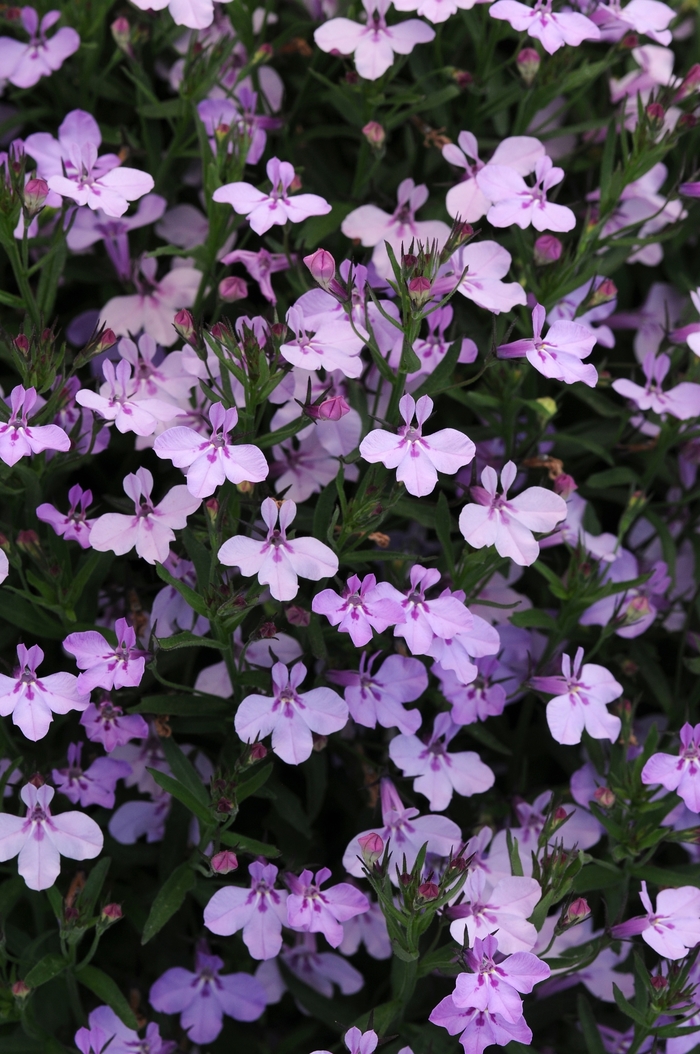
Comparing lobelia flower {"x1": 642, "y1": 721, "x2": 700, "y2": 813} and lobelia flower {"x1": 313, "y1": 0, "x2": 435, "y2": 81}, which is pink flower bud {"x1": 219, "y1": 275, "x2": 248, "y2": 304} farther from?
lobelia flower {"x1": 642, "y1": 721, "x2": 700, "y2": 813}

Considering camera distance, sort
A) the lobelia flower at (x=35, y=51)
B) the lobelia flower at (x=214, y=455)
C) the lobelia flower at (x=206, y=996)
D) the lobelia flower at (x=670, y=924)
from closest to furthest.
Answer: the lobelia flower at (x=214, y=455), the lobelia flower at (x=670, y=924), the lobelia flower at (x=206, y=996), the lobelia flower at (x=35, y=51)

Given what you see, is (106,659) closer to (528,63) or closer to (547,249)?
(547,249)

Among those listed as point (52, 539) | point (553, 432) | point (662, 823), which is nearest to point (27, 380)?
point (52, 539)

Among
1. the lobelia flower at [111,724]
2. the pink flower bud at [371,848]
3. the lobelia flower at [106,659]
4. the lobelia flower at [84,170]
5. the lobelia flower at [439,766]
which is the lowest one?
the lobelia flower at [439,766]

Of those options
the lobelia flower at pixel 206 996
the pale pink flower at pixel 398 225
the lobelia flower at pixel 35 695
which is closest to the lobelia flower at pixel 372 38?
the pale pink flower at pixel 398 225

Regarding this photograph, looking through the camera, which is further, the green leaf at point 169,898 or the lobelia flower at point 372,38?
the lobelia flower at point 372,38

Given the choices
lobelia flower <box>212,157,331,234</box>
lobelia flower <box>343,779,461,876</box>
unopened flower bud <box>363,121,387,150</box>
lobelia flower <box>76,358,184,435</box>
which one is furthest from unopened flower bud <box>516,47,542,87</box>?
lobelia flower <box>343,779,461,876</box>

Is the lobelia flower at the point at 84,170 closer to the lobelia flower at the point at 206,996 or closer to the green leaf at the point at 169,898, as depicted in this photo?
the green leaf at the point at 169,898
